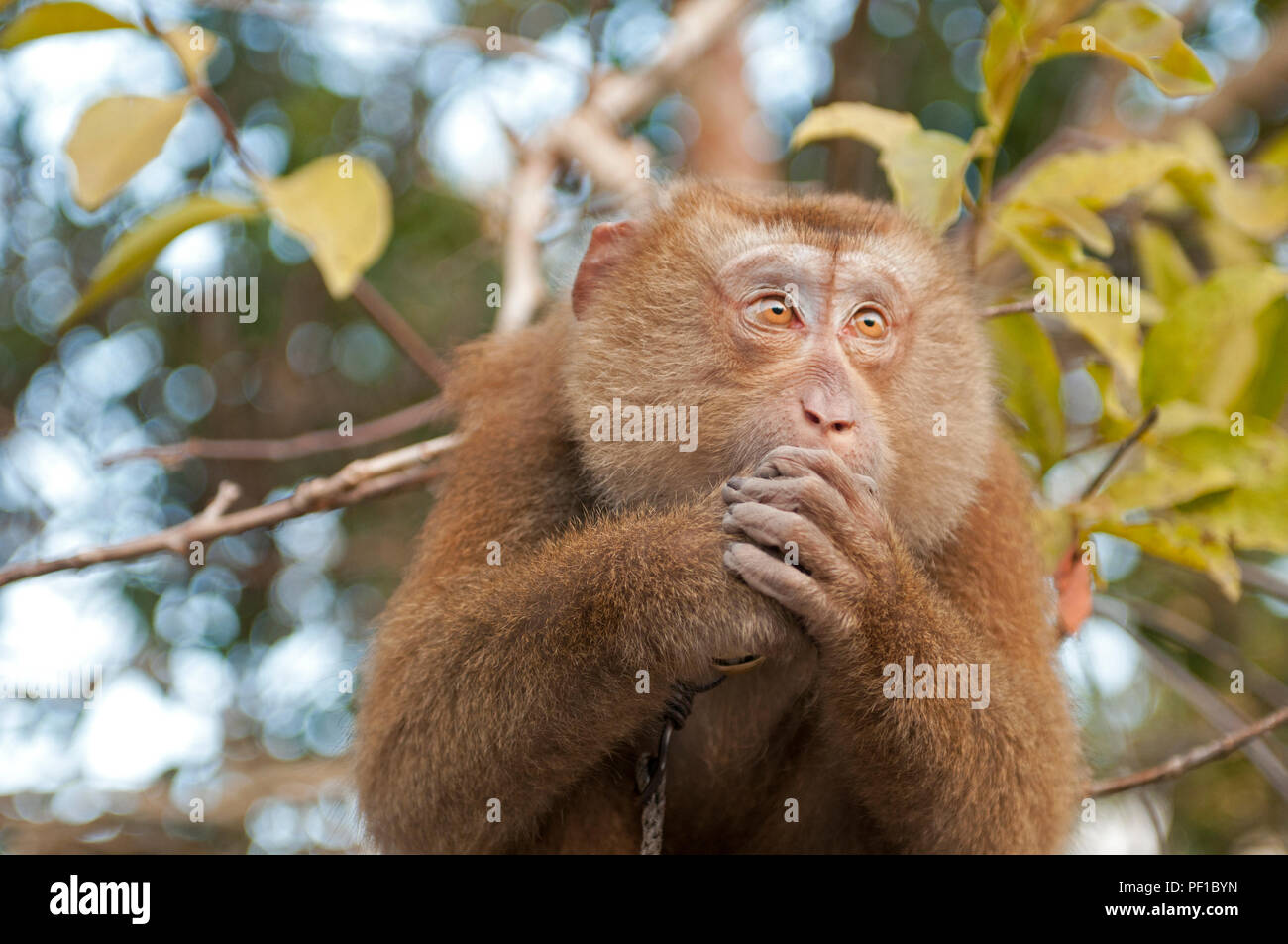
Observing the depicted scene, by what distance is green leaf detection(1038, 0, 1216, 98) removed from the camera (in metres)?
4.43

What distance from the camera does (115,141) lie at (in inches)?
189

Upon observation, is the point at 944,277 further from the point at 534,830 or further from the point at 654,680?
the point at 534,830

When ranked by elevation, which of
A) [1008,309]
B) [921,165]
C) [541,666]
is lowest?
[541,666]

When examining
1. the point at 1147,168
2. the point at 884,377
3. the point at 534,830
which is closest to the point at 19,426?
the point at 534,830

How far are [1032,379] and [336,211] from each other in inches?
115

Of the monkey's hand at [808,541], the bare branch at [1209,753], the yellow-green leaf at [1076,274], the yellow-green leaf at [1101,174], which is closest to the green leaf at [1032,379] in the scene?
the yellow-green leaf at [1076,274]

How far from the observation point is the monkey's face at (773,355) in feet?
13.9

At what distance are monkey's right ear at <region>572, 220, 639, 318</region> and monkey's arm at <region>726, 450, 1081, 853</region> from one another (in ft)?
4.80

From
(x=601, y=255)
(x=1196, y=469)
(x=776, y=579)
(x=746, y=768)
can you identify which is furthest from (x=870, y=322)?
(x=746, y=768)

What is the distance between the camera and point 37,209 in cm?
945

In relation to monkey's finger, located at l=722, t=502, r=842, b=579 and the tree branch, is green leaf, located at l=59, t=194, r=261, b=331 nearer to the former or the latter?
the tree branch

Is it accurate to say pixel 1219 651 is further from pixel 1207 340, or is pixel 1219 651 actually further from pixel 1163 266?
pixel 1207 340

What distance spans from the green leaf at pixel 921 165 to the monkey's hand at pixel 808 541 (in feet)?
5.40
